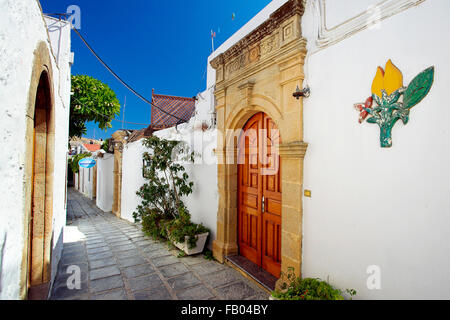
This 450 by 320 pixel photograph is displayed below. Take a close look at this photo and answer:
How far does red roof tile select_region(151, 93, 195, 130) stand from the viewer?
744 cm

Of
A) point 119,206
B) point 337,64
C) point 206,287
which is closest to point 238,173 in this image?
point 206,287

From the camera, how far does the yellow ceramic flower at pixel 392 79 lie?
6.69 feet

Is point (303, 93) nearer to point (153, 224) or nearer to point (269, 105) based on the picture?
point (269, 105)

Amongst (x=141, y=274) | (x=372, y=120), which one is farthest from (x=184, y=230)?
(x=372, y=120)

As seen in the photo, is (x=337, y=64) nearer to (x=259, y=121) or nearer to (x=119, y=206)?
(x=259, y=121)

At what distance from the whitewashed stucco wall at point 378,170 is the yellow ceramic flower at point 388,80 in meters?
0.05

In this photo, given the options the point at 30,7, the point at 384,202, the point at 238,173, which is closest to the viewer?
the point at 30,7

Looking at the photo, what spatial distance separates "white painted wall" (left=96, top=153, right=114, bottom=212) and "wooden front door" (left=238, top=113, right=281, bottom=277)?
7841 millimetres

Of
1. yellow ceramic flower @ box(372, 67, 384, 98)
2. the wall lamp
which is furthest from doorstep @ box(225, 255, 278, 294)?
yellow ceramic flower @ box(372, 67, 384, 98)

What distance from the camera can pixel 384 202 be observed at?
2.14 m

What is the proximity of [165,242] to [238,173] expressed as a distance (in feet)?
8.15

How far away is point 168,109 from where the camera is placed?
7.56 metres

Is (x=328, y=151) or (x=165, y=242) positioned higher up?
(x=328, y=151)

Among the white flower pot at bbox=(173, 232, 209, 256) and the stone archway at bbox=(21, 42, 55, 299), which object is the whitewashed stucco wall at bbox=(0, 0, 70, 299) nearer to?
the stone archway at bbox=(21, 42, 55, 299)
